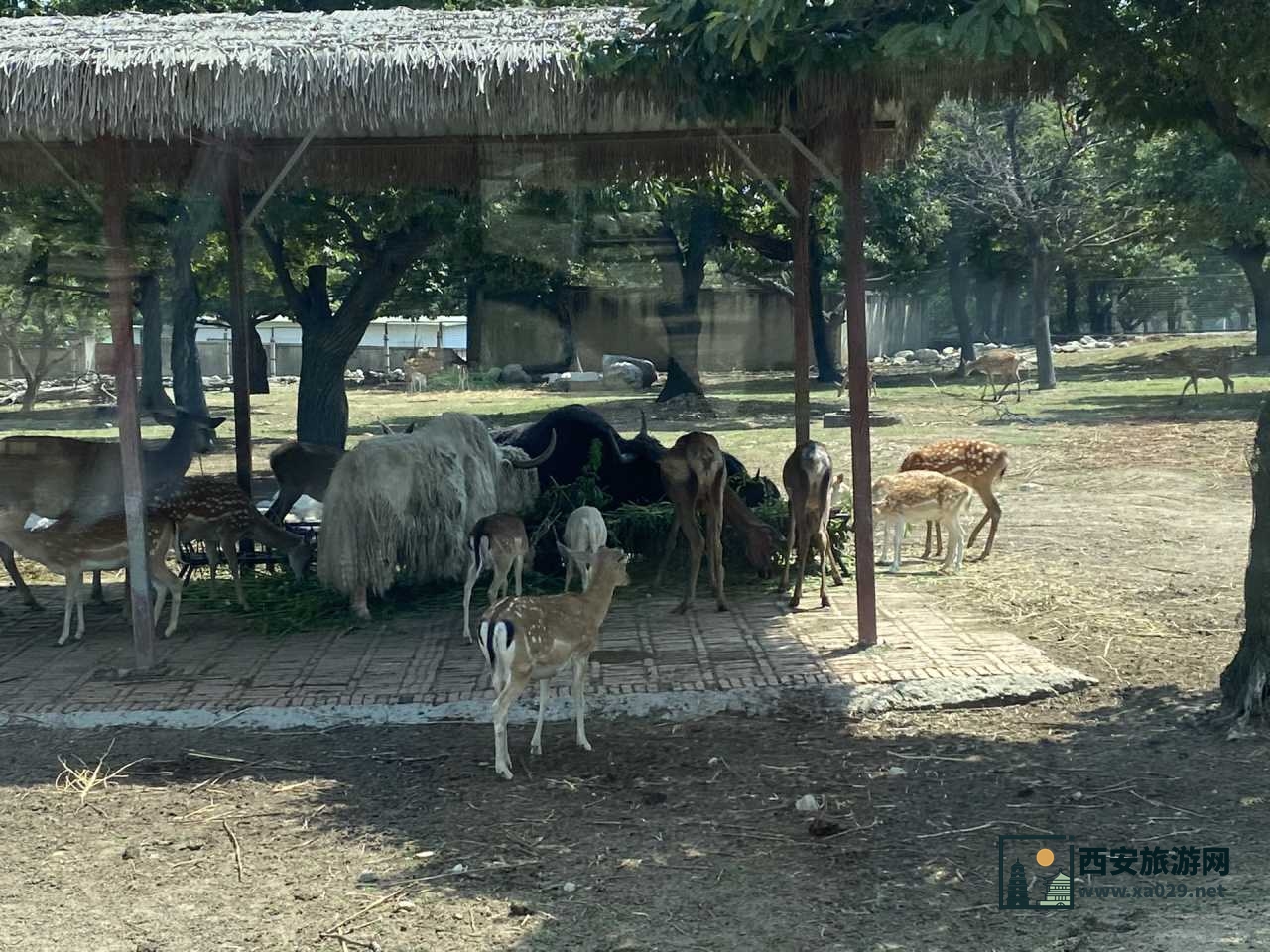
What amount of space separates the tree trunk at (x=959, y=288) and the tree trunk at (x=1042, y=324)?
19.6 ft

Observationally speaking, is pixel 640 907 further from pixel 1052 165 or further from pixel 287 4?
pixel 1052 165

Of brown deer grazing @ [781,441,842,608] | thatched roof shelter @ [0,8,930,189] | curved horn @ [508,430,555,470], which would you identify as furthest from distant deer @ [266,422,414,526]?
brown deer grazing @ [781,441,842,608]

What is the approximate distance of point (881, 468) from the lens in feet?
51.9

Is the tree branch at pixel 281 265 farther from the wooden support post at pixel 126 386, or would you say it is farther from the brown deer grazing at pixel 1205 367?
the brown deer grazing at pixel 1205 367

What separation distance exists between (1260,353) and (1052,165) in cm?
713

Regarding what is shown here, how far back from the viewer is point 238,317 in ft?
34.3

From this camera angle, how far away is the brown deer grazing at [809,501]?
8.57 m

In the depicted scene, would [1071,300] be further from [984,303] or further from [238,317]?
[238,317]

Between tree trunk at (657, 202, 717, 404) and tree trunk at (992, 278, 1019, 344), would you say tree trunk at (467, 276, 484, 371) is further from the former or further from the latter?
tree trunk at (992, 278, 1019, 344)

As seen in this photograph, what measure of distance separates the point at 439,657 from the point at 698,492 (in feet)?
6.41

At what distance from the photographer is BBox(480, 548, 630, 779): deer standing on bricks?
5.73 m

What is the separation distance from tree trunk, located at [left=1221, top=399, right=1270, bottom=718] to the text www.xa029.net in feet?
5.88

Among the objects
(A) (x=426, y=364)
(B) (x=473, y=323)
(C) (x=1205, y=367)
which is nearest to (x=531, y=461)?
(B) (x=473, y=323)

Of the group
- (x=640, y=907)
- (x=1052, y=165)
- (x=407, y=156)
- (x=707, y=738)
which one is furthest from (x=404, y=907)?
(x=1052, y=165)
